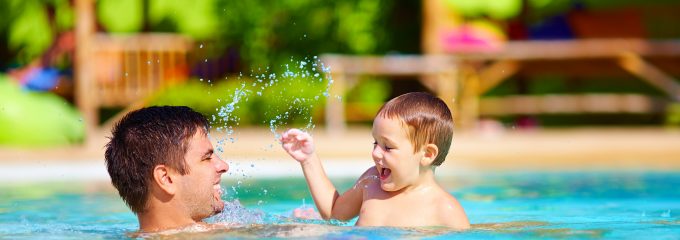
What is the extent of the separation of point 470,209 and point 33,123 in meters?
5.74

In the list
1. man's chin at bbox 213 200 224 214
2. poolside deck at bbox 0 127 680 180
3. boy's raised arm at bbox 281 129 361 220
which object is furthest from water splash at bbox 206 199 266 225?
poolside deck at bbox 0 127 680 180

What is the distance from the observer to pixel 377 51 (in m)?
13.9

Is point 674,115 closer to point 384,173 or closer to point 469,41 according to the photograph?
point 469,41

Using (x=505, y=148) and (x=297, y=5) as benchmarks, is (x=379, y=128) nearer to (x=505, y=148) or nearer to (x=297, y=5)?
(x=505, y=148)

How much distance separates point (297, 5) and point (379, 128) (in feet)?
32.8

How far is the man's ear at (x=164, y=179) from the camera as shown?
351 centimetres

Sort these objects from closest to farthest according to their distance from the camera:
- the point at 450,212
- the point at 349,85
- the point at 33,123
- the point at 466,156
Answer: the point at 450,212
the point at 466,156
the point at 33,123
the point at 349,85

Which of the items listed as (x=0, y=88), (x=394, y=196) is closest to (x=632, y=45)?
(x=0, y=88)

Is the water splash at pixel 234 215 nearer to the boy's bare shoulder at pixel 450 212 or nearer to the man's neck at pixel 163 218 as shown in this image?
the man's neck at pixel 163 218

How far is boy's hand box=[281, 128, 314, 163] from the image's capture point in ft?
12.7

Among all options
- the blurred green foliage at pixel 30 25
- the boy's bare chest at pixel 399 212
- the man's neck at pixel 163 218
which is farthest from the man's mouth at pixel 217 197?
the blurred green foliage at pixel 30 25

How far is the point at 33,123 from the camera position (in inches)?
402

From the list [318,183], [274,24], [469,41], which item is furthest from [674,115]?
[318,183]

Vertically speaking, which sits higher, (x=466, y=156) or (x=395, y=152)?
(x=466, y=156)
